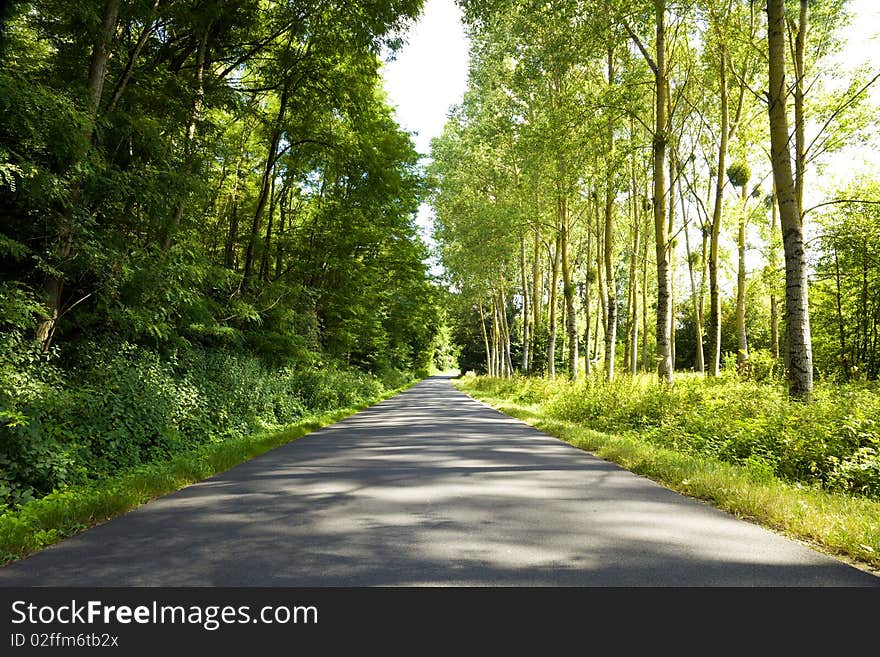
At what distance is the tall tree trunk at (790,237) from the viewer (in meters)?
9.42

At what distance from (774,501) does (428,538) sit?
361 centimetres

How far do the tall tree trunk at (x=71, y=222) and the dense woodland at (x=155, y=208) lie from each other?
Answer: 0.03 m

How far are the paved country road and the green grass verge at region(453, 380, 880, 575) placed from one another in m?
0.27

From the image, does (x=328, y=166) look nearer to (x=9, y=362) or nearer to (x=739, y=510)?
(x=9, y=362)

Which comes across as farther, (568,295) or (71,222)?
(568,295)

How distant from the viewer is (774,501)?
5645 mm

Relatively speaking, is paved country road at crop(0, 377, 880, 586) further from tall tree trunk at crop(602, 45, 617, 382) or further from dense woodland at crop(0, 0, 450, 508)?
tall tree trunk at crop(602, 45, 617, 382)

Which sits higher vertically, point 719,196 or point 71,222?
point 719,196

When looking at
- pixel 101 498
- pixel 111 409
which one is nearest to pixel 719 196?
pixel 111 409

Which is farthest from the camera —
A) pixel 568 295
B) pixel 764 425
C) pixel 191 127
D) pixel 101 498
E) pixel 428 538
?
pixel 568 295

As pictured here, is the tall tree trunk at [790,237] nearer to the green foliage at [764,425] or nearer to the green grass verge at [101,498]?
the green foliage at [764,425]

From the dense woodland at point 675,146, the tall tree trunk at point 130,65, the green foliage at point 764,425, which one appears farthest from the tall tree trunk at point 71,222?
the green foliage at point 764,425

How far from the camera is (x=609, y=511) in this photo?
5703mm

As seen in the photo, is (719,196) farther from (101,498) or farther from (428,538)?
(101,498)
